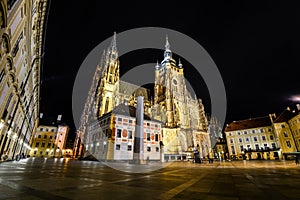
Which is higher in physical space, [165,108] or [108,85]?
[108,85]

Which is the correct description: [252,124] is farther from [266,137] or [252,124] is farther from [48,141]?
[48,141]

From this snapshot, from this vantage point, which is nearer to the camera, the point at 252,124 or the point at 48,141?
the point at 252,124

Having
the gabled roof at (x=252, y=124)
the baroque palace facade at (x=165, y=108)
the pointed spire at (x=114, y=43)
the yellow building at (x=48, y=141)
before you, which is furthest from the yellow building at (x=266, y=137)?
the yellow building at (x=48, y=141)

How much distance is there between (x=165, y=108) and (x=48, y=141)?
1861 inches

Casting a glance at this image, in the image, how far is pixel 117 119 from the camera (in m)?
31.1

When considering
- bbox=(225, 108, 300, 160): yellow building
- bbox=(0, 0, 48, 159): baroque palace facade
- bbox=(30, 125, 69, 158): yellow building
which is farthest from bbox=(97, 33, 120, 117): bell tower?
bbox=(225, 108, 300, 160): yellow building

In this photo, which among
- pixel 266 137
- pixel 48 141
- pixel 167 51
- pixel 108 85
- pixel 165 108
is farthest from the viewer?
pixel 167 51

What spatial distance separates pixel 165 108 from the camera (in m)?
54.2

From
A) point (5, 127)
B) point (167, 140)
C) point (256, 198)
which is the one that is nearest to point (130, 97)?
point (167, 140)

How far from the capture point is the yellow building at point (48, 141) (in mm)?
55500

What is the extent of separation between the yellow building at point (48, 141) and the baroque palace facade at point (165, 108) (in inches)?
460

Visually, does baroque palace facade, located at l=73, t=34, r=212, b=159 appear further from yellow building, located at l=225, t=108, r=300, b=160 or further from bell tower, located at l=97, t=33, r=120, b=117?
yellow building, located at l=225, t=108, r=300, b=160

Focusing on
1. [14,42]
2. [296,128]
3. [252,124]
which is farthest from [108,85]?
[296,128]

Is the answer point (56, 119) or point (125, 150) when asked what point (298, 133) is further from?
point (56, 119)
